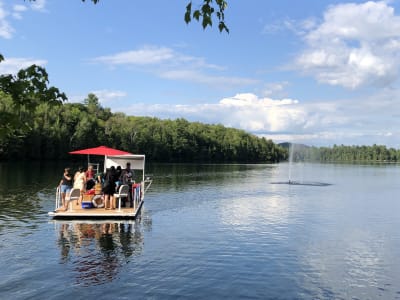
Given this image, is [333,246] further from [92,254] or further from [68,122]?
[68,122]

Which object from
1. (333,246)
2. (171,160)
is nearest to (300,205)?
(333,246)

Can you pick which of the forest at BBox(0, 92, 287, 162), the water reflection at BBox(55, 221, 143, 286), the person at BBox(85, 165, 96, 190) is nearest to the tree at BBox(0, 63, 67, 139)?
the water reflection at BBox(55, 221, 143, 286)

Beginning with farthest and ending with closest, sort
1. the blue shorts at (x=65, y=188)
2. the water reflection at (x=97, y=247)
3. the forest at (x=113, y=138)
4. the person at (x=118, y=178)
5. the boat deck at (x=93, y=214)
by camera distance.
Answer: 1. the forest at (x=113, y=138)
2. the person at (x=118, y=178)
3. the blue shorts at (x=65, y=188)
4. the boat deck at (x=93, y=214)
5. the water reflection at (x=97, y=247)

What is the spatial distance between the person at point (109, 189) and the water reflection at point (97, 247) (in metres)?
2.30

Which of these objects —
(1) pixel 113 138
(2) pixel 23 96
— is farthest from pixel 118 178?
(1) pixel 113 138

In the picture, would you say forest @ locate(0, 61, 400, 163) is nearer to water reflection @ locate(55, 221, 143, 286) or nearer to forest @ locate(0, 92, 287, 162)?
forest @ locate(0, 92, 287, 162)

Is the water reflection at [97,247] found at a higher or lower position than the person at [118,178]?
lower

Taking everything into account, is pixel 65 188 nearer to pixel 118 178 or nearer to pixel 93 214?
pixel 93 214

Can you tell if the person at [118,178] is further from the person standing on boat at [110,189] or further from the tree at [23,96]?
the tree at [23,96]

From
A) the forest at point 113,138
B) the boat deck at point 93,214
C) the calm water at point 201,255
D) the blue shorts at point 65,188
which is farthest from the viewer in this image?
the forest at point 113,138

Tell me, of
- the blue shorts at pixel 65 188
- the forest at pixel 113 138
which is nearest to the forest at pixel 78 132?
the forest at pixel 113 138

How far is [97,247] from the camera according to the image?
16031mm

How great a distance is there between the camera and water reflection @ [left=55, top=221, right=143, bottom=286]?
12922 millimetres

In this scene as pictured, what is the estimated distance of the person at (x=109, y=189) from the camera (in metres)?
22.3
